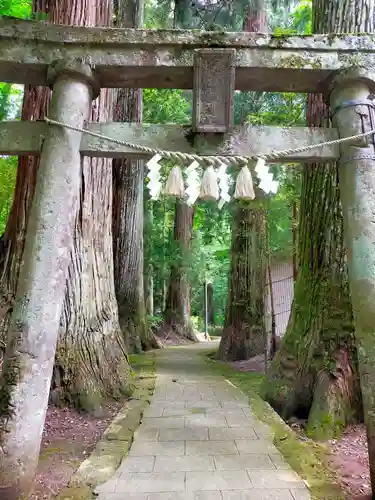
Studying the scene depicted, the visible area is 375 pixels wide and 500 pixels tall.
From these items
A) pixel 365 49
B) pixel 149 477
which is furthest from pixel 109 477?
pixel 365 49

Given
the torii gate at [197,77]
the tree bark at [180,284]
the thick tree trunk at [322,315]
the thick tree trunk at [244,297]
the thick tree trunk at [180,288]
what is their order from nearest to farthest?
the torii gate at [197,77], the thick tree trunk at [322,315], the thick tree trunk at [244,297], the tree bark at [180,284], the thick tree trunk at [180,288]

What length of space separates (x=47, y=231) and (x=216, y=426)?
2643 millimetres

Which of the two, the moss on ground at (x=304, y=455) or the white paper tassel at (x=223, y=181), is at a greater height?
the white paper tassel at (x=223, y=181)

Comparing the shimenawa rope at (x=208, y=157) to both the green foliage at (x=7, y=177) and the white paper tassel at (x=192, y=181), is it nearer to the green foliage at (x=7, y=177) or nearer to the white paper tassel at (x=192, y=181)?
the white paper tassel at (x=192, y=181)

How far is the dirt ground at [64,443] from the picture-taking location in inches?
123

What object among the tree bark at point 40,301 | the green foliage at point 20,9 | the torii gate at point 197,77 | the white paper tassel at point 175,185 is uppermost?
the green foliage at point 20,9

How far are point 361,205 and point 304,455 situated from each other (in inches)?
82.4

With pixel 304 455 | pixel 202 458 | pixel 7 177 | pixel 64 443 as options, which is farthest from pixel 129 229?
pixel 304 455

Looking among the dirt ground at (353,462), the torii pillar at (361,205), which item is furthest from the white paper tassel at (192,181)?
the dirt ground at (353,462)

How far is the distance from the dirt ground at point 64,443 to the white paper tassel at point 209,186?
7.67ft

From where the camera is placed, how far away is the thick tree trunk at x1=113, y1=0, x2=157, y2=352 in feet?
34.3

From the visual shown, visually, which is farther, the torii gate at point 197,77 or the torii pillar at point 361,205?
the torii gate at point 197,77

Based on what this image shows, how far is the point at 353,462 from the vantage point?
3.76 metres

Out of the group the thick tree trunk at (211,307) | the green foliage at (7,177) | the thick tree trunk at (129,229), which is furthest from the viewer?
the thick tree trunk at (211,307)
